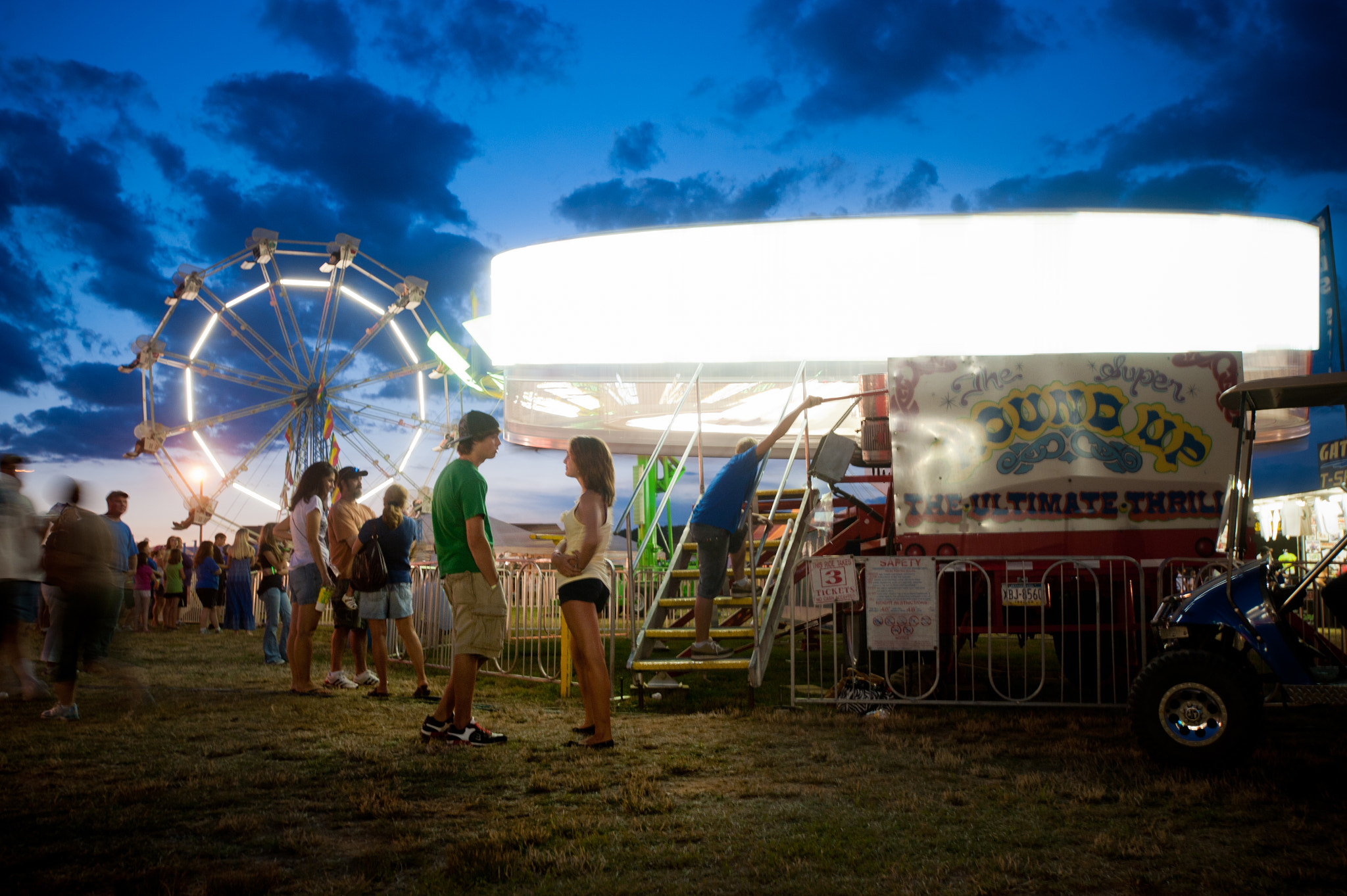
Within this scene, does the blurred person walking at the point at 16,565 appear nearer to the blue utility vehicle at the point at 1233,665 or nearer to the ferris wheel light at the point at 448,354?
the blue utility vehicle at the point at 1233,665

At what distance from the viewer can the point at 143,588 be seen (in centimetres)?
1451

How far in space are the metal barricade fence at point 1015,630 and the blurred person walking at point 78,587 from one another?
4383mm

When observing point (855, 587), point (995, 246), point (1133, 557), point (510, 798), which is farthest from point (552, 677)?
point (995, 246)

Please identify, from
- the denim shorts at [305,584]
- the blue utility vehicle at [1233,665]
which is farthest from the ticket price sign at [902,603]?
the denim shorts at [305,584]

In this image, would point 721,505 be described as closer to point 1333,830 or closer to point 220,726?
point 220,726

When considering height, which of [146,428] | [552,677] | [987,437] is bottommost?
[552,677]

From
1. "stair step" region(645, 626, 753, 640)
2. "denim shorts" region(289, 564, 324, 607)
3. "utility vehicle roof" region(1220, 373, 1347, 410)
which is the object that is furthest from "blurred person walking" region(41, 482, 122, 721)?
"utility vehicle roof" region(1220, 373, 1347, 410)

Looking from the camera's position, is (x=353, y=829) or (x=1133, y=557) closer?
(x=353, y=829)

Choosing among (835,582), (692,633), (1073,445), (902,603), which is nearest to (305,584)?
(692,633)

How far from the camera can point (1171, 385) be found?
23.1ft

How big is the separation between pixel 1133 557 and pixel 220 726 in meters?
6.25

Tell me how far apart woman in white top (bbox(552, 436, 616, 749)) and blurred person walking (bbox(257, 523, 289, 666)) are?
4978 millimetres

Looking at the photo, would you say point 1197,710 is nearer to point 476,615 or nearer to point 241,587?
point 476,615

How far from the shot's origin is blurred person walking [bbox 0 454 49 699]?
5.46 meters
